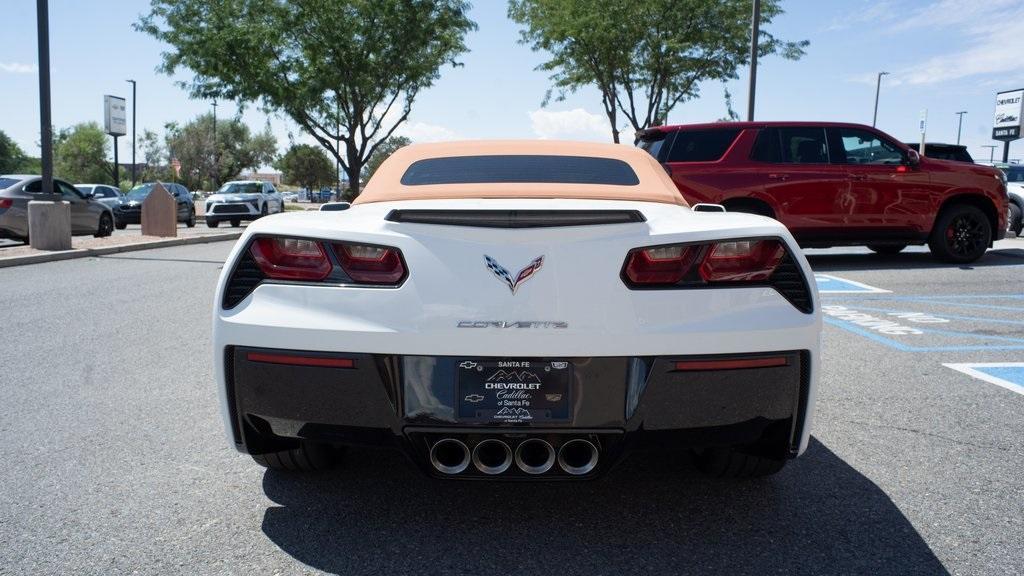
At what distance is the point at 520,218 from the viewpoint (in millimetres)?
2553

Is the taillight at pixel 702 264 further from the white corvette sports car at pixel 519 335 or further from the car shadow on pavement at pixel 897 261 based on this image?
the car shadow on pavement at pixel 897 261

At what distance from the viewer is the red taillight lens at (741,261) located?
102 inches

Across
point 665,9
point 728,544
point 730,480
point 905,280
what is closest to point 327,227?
point 728,544

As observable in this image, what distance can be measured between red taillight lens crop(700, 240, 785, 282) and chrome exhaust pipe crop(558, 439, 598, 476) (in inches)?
25.6

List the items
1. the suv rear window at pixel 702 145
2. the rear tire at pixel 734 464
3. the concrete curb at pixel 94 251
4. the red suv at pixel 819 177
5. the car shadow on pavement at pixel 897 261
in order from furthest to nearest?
the concrete curb at pixel 94 251 < the car shadow on pavement at pixel 897 261 < the suv rear window at pixel 702 145 < the red suv at pixel 819 177 < the rear tire at pixel 734 464

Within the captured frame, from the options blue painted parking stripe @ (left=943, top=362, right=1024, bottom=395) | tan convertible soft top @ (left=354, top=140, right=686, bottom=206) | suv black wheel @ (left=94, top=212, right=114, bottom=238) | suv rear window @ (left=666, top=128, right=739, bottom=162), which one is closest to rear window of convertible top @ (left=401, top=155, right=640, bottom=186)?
tan convertible soft top @ (left=354, top=140, right=686, bottom=206)

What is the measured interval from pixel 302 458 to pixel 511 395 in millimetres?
1107

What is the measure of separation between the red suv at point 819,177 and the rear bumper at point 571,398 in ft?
28.4

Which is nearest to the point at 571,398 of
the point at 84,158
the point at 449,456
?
the point at 449,456

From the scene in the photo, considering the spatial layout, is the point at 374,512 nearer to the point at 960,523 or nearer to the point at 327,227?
the point at 327,227

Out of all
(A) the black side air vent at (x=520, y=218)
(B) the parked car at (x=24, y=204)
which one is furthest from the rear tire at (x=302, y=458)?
(B) the parked car at (x=24, y=204)

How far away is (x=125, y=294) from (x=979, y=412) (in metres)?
8.37

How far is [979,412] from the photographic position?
4316 mm

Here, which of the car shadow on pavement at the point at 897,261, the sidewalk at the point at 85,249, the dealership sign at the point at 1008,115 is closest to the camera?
the car shadow on pavement at the point at 897,261
